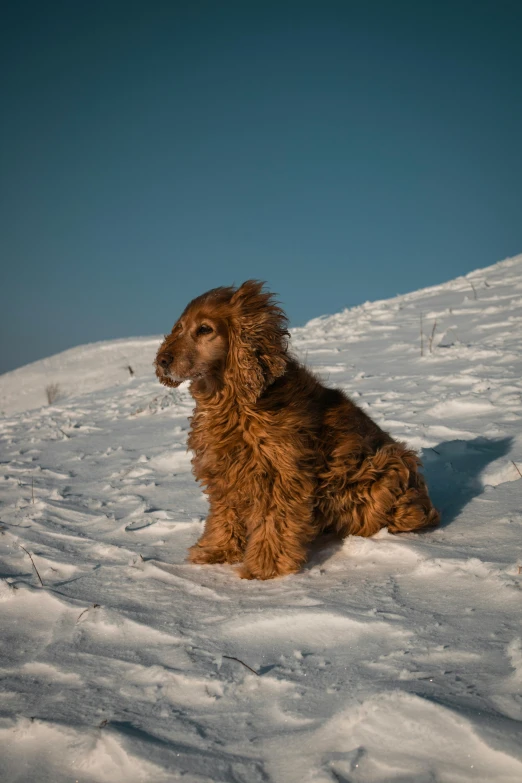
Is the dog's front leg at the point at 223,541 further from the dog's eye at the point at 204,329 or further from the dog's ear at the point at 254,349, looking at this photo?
the dog's eye at the point at 204,329

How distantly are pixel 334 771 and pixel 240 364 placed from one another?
2338 mm

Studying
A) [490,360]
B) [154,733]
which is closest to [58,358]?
[490,360]

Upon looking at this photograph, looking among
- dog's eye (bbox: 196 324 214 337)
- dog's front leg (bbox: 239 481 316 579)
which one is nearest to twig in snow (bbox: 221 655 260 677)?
dog's front leg (bbox: 239 481 316 579)

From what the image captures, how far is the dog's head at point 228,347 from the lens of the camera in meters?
3.82

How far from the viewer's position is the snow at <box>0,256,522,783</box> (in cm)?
208

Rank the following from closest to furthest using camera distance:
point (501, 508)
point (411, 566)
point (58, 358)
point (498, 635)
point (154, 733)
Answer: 1. point (154, 733)
2. point (498, 635)
3. point (411, 566)
4. point (501, 508)
5. point (58, 358)

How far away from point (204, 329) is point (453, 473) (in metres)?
2.63

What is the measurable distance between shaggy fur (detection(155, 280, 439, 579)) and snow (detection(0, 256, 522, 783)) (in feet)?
0.66

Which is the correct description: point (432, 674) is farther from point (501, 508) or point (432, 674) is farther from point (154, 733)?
point (501, 508)

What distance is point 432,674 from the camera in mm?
2430

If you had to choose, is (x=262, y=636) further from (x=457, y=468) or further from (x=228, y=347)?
(x=457, y=468)

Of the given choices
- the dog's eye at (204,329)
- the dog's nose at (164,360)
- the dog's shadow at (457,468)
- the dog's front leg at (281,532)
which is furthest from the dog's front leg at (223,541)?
the dog's shadow at (457,468)

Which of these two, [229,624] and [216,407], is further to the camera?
[216,407]

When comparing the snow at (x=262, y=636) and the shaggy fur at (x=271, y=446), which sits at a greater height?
the shaggy fur at (x=271, y=446)
